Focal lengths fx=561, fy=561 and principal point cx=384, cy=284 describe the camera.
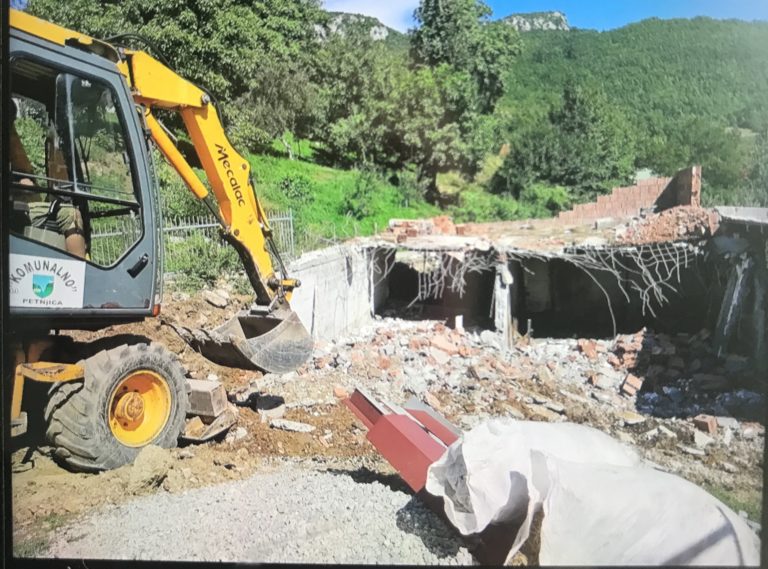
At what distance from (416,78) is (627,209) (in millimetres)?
1790

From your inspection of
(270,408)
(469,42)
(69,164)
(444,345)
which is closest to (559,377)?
(444,345)

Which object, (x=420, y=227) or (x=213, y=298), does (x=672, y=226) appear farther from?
(x=213, y=298)

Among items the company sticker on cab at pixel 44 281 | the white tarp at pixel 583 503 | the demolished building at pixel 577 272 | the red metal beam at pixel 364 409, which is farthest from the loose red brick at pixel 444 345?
the company sticker on cab at pixel 44 281

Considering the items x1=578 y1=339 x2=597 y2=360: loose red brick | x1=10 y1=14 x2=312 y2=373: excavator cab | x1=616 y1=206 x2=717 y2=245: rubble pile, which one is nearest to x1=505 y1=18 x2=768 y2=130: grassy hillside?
x1=616 y1=206 x2=717 y2=245: rubble pile

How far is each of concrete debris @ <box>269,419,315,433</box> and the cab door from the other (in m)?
1.06

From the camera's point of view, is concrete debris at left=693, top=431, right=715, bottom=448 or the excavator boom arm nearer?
concrete debris at left=693, top=431, right=715, bottom=448

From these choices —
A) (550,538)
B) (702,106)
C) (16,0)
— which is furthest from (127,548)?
(702,106)

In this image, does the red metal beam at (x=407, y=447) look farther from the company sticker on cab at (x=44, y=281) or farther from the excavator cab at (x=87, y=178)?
the company sticker on cab at (x=44, y=281)

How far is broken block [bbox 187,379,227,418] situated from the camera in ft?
11.0

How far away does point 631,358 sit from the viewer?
3.78 meters

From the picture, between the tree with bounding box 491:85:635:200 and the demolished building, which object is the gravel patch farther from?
the tree with bounding box 491:85:635:200

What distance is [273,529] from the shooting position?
277 centimetres

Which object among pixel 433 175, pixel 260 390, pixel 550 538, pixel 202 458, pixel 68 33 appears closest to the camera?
pixel 550 538

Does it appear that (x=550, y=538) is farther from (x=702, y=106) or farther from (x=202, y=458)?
(x=702, y=106)
